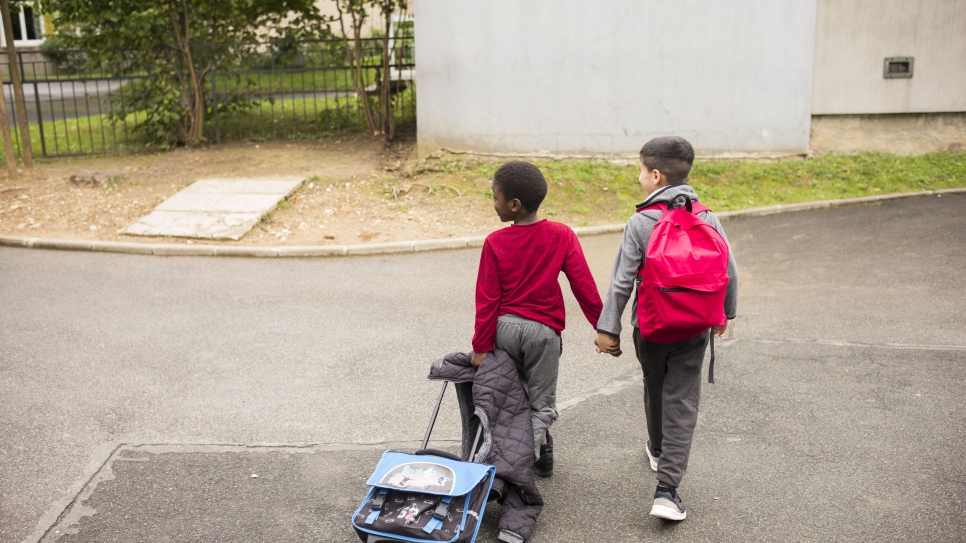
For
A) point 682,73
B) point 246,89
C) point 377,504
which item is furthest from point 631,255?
point 246,89

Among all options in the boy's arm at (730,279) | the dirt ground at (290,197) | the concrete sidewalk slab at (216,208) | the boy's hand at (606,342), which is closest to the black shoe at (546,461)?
the boy's hand at (606,342)

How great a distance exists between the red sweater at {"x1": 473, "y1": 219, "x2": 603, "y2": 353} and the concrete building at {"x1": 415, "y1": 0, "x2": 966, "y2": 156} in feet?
27.2

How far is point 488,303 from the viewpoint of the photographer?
3.59 metres

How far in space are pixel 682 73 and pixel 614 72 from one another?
0.98 meters

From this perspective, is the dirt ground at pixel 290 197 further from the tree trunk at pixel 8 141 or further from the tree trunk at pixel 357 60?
the tree trunk at pixel 357 60

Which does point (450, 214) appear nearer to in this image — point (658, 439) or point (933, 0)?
point (658, 439)

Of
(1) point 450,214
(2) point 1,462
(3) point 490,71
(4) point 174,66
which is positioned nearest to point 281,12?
(4) point 174,66

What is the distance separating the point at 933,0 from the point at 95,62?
13050 mm

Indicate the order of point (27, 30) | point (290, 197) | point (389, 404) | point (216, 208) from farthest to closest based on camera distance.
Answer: point (27, 30) → point (290, 197) → point (216, 208) → point (389, 404)

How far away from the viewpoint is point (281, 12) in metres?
13.5

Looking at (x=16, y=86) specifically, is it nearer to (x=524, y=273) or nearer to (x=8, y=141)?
(x=8, y=141)

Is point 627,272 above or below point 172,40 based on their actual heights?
below

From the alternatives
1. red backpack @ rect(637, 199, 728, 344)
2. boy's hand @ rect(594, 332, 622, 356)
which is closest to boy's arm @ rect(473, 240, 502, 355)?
boy's hand @ rect(594, 332, 622, 356)

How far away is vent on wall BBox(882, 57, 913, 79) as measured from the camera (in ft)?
39.2
